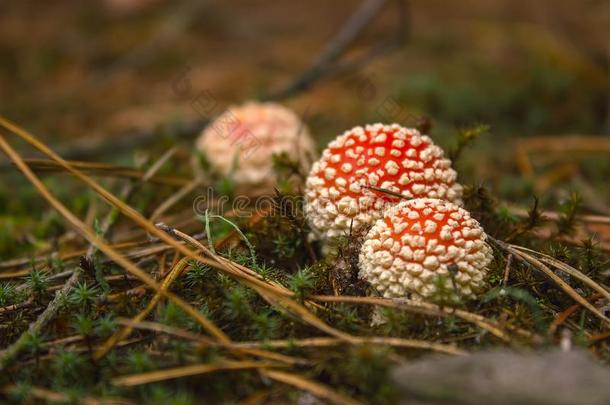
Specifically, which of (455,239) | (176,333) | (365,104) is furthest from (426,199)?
(365,104)

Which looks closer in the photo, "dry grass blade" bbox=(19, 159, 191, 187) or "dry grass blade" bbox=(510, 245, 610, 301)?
"dry grass blade" bbox=(510, 245, 610, 301)

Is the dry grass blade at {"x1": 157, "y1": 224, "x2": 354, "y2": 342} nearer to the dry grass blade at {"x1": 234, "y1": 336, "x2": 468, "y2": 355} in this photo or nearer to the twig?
the dry grass blade at {"x1": 234, "y1": 336, "x2": 468, "y2": 355}

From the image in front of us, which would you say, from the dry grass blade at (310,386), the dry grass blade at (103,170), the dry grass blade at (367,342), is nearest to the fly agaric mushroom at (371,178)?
the dry grass blade at (367,342)

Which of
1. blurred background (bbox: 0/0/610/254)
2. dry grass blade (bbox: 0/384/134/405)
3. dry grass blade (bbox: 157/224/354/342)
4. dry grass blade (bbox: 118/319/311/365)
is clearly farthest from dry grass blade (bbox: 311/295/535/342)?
blurred background (bbox: 0/0/610/254)

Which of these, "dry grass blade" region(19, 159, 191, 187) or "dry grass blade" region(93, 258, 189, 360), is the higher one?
"dry grass blade" region(19, 159, 191, 187)

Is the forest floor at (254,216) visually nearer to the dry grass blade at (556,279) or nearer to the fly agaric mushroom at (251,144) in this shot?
the dry grass blade at (556,279)

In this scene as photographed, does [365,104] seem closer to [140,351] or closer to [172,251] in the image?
[172,251]
